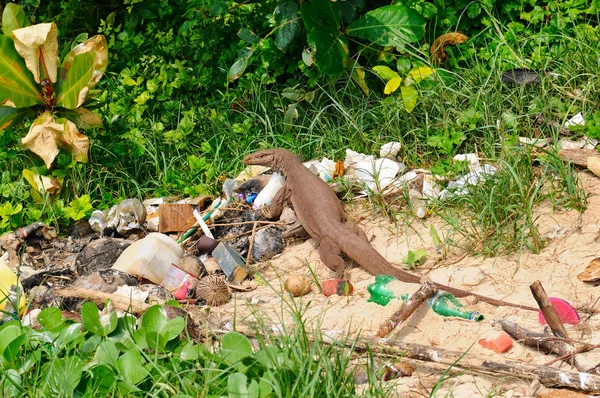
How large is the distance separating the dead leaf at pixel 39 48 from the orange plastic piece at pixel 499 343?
3774 mm

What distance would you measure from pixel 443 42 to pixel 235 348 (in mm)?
4015

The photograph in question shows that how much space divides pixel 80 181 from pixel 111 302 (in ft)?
7.42

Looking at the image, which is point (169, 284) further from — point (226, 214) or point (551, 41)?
point (551, 41)

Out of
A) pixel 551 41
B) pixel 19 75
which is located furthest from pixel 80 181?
pixel 551 41

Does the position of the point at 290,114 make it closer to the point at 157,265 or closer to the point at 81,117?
the point at 81,117

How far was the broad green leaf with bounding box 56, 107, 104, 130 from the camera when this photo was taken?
20.1 feet

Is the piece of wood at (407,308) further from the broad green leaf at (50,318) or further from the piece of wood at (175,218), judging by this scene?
the piece of wood at (175,218)

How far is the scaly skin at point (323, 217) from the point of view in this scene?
4.99 meters

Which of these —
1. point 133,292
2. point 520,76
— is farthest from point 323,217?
point 520,76

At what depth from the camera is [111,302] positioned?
440cm

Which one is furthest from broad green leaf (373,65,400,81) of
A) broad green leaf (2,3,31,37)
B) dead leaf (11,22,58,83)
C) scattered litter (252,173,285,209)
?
broad green leaf (2,3,31,37)

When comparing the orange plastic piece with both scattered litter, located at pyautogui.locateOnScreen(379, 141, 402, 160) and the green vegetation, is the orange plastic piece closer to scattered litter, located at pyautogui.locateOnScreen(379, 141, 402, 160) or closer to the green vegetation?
the green vegetation

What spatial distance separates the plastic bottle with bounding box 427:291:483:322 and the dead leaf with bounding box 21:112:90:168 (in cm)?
307

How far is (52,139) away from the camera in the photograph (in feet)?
19.7
